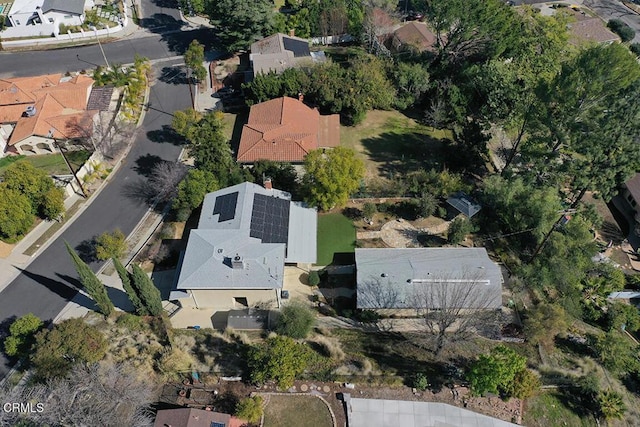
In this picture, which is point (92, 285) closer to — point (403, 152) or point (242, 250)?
point (242, 250)

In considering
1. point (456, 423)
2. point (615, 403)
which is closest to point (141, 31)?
point (456, 423)

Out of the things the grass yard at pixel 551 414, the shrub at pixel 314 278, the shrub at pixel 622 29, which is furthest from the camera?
the shrub at pixel 622 29

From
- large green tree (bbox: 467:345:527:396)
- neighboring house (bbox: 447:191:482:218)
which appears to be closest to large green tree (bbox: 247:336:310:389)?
large green tree (bbox: 467:345:527:396)

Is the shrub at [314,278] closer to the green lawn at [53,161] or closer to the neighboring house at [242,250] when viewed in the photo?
the neighboring house at [242,250]

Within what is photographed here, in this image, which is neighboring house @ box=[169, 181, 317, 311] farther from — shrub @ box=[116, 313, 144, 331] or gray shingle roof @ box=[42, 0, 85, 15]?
gray shingle roof @ box=[42, 0, 85, 15]

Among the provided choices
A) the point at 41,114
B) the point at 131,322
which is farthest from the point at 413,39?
the point at 131,322

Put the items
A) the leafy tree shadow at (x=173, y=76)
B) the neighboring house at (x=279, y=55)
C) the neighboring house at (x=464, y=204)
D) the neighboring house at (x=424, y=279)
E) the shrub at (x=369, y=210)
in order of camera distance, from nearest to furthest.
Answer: the neighboring house at (x=424, y=279) < the neighboring house at (x=464, y=204) < the shrub at (x=369, y=210) < the neighboring house at (x=279, y=55) < the leafy tree shadow at (x=173, y=76)

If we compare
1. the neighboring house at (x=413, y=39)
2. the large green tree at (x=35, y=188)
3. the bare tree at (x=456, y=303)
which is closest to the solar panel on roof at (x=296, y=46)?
the neighboring house at (x=413, y=39)
